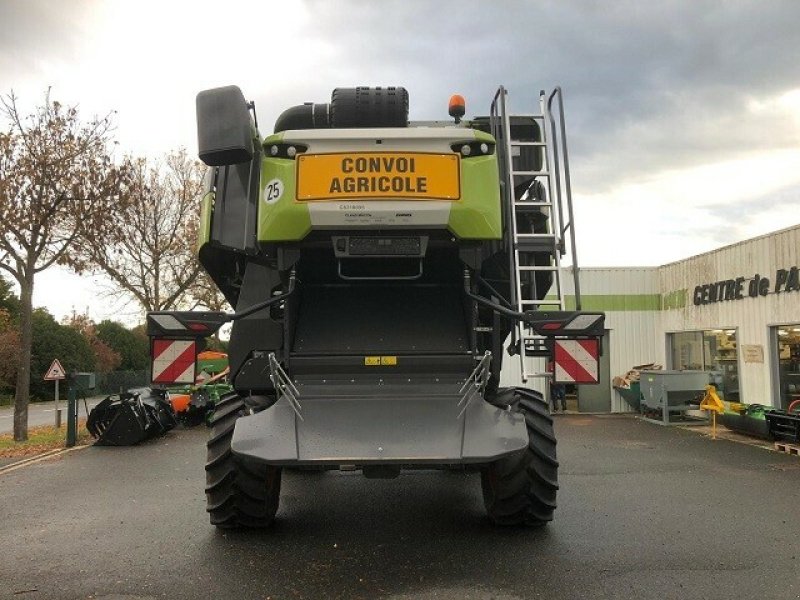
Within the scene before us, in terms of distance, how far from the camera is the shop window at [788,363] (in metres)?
13.9

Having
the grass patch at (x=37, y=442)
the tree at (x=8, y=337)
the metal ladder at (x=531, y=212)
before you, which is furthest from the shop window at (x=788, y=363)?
the tree at (x=8, y=337)

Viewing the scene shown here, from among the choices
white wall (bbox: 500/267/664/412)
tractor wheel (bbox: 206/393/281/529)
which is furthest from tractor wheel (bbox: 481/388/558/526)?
white wall (bbox: 500/267/664/412)

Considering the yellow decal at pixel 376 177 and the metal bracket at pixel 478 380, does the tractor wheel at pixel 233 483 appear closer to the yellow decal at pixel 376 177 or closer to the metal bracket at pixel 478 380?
the metal bracket at pixel 478 380

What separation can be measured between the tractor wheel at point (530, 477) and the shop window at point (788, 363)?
36.7 ft

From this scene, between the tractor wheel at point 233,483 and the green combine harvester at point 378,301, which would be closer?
the green combine harvester at point 378,301

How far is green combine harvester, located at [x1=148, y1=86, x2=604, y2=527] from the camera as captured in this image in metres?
4.47

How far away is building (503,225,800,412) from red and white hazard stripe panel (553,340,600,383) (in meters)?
10.5

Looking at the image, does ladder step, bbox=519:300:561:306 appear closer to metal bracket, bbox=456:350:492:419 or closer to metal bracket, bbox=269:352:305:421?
metal bracket, bbox=456:350:492:419

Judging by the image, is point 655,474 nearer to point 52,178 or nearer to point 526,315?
point 526,315

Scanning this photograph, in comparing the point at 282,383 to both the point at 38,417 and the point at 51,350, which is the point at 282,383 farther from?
the point at 51,350

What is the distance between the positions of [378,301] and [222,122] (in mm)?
1792

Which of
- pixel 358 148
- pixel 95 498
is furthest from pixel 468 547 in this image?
pixel 95 498

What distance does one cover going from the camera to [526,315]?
4.75 meters

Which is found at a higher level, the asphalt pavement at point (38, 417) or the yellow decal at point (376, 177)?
the yellow decal at point (376, 177)
